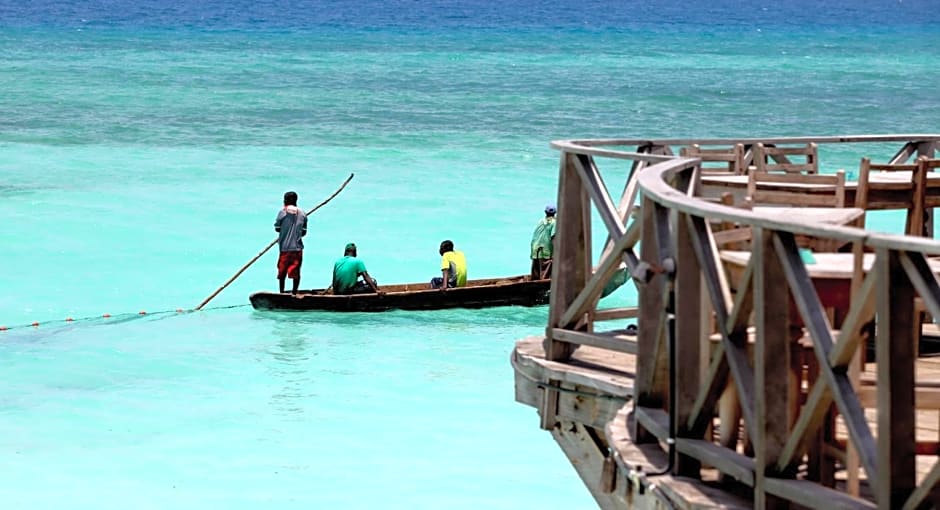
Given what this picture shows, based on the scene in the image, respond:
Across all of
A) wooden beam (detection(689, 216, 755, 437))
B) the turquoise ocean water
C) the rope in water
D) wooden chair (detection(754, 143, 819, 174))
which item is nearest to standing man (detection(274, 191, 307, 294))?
the turquoise ocean water

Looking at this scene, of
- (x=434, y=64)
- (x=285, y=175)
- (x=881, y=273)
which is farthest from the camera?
(x=434, y=64)

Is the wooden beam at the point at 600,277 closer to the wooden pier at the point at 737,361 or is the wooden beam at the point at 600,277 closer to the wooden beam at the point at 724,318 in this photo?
the wooden pier at the point at 737,361

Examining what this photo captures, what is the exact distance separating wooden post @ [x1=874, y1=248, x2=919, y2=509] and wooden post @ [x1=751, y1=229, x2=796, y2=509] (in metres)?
0.49

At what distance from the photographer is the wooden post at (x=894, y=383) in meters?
4.04

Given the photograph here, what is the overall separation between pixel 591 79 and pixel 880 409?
2621 inches

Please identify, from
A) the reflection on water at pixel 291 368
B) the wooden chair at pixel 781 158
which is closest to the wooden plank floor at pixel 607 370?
the wooden chair at pixel 781 158

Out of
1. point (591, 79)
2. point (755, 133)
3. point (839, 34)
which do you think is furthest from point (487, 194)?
point (839, 34)

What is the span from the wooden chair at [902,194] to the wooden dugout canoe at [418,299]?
1016cm

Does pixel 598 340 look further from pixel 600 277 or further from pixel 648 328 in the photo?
pixel 648 328

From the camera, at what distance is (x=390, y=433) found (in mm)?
14461

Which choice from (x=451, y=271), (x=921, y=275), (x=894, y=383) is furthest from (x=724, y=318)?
(x=451, y=271)

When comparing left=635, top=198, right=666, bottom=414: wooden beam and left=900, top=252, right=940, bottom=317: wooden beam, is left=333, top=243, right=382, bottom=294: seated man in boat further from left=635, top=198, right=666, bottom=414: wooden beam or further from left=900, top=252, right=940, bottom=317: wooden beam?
left=900, top=252, right=940, bottom=317: wooden beam

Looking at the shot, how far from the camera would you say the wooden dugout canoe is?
18922mm

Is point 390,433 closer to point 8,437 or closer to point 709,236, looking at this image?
point 8,437
